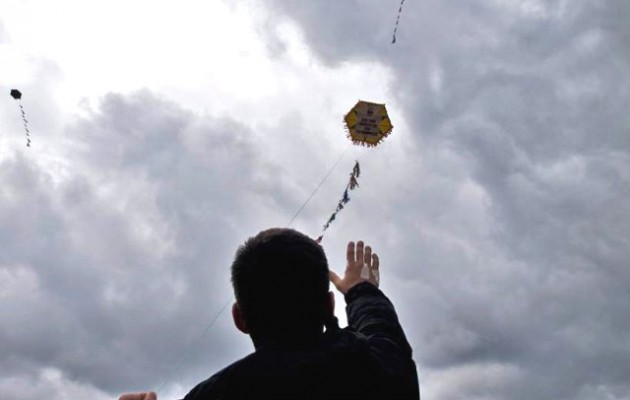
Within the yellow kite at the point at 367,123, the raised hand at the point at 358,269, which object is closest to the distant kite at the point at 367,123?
the yellow kite at the point at 367,123

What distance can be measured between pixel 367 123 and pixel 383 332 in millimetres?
30407

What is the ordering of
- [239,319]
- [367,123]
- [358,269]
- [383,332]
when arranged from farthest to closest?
1. [367,123]
2. [358,269]
3. [383,332]
4. [239,319]

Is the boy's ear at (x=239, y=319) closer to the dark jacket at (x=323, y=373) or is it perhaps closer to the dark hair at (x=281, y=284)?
the dark hair at (x=281, y=284)

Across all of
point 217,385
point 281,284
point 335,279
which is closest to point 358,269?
point 335,279

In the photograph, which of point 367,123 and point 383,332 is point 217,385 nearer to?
point 383,332

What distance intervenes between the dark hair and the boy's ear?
1.7 inches

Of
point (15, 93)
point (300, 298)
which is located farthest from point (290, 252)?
point (15, 93)

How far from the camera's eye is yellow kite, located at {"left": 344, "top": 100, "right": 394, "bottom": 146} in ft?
114

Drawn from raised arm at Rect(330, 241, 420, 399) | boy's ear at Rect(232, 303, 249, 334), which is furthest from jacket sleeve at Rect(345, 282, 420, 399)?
boy's ear at Rect(232, 303, 249, 334)

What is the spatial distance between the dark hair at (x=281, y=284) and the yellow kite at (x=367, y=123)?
2995 centimetres

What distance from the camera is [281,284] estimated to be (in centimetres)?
474

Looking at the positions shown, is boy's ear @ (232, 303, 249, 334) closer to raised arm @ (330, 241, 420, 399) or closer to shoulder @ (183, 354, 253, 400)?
shoulder @ (183, 354, 253, 400)

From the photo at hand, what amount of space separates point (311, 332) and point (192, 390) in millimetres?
945

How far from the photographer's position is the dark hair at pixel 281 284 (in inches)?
186
